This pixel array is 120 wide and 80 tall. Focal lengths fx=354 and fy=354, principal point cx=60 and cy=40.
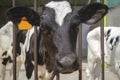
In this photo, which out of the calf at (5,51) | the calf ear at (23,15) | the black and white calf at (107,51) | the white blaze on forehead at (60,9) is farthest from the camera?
the calf at (5,51)

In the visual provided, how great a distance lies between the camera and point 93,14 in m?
3.46

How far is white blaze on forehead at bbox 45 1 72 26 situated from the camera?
309 centimetres

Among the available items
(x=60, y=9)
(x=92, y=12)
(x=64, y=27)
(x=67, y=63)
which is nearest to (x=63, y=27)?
(x=64, y=27)

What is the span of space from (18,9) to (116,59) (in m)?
3.31

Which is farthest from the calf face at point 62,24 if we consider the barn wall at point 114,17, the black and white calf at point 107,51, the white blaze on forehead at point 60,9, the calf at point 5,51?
the barn wall at point 114,17

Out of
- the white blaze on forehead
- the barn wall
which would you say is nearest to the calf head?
the white blaze on forehead

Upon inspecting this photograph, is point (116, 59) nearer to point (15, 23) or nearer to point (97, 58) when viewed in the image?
Result: point (97, 58)

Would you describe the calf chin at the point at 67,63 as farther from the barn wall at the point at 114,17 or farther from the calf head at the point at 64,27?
the barn wall at the point at 114,17

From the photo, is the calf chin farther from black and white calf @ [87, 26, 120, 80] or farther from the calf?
the calf

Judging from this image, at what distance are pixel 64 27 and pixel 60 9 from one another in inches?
11.4

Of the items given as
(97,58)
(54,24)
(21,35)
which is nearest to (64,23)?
(54,24)

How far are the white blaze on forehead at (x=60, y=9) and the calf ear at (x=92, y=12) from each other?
0.13 m

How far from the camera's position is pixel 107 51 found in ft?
20.7

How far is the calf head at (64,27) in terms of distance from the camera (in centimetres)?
279
